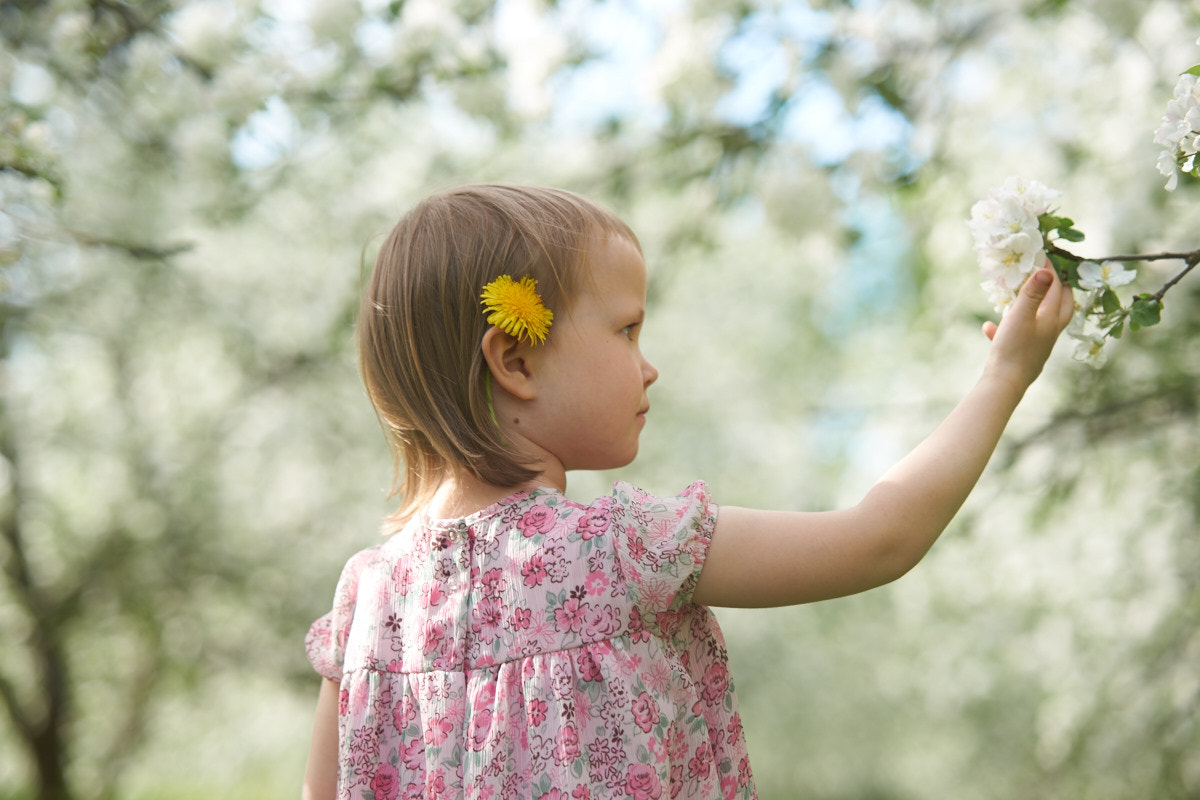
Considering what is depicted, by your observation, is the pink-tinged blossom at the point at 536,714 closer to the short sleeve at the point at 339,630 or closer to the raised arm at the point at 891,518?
the raised arm at the point at 891,518

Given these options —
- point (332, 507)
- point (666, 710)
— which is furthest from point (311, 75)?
point (666, 710)

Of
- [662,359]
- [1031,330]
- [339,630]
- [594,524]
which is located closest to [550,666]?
[594,524]

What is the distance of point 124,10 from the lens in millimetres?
3148

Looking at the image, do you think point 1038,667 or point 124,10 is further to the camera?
point 1038,667

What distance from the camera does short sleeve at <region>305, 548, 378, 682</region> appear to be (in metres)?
1.39

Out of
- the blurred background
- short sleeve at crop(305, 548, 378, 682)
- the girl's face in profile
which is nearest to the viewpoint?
the girl's face in profile

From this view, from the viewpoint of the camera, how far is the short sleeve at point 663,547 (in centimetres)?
109

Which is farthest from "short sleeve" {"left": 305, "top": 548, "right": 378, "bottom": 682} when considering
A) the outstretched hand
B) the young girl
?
the outstretched hand

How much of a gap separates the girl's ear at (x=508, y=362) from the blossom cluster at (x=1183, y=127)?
2.26 feet

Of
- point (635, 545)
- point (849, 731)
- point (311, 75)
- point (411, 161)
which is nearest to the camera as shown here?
point (635, 545)

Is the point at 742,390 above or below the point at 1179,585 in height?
above

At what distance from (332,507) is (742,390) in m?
2.94

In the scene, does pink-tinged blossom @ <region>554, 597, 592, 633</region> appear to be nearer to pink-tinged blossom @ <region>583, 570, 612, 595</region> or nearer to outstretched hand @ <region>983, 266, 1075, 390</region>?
pink-tinged blossom @ <region>583, 570, 612, 595</region>

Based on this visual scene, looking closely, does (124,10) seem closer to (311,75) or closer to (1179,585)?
(311,75)
